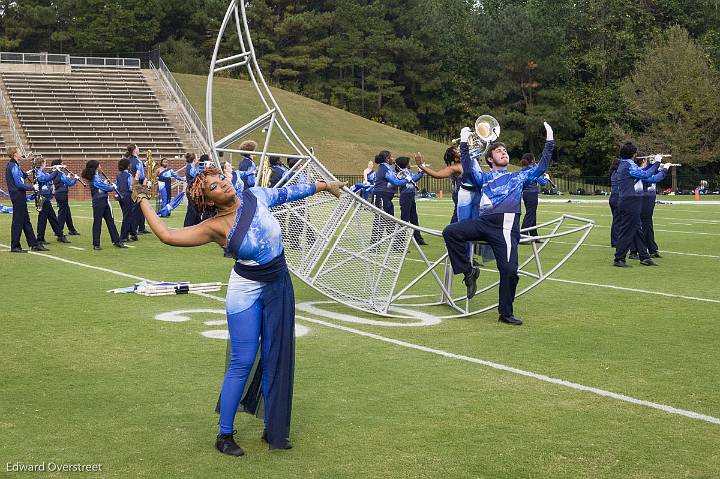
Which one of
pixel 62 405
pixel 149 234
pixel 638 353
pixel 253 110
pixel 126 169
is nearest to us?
pixel 62 405

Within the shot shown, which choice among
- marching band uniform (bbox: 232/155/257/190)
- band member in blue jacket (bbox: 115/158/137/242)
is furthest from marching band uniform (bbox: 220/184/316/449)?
band member in blue jacket (bbox: 115/158/137/242)

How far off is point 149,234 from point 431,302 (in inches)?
413

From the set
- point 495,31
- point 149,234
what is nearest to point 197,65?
point 495,31

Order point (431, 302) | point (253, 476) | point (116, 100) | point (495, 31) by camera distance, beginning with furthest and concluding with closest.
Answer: point (495, 31) → point (116, 100) → point (431, 302) → point (253, 476)

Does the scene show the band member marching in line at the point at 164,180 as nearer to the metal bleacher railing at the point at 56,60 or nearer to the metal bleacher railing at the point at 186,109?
the metal bleacher railing at the point at 186,109

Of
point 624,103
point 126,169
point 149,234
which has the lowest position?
point 149,234

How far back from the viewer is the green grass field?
5273mm

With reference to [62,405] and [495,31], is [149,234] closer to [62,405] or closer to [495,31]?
[62,405]

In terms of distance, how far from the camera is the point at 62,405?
20.8 ft

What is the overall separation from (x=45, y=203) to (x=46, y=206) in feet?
0.19

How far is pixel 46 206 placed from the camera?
17.7 metres

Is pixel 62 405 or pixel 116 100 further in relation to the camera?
pixel 116 100

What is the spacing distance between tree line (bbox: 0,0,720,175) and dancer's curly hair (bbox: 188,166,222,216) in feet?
169

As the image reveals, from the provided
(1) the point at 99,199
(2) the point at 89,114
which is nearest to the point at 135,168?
(1) the point at 99,199
